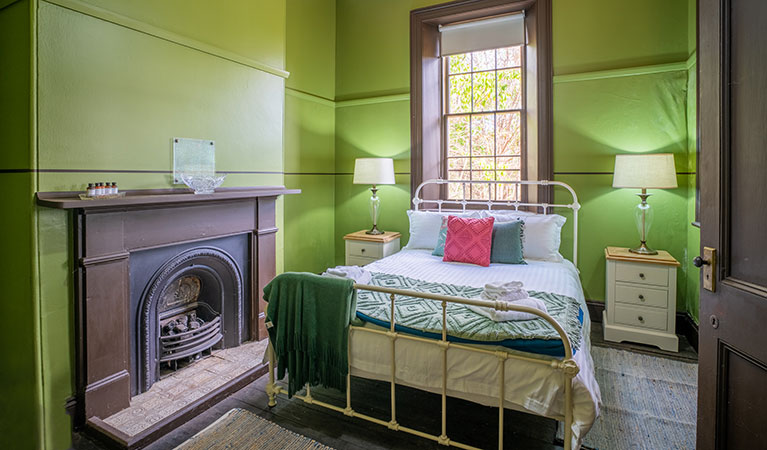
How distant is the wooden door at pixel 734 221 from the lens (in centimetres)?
114

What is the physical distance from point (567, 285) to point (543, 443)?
100 centimetres

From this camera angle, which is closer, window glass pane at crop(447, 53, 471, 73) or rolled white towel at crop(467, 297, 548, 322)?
rolled white towel at crop(467, 297, 548, 322)

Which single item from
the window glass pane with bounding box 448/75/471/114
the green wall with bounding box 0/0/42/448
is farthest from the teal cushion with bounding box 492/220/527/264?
the green wall with bounding box 0/0/42/448

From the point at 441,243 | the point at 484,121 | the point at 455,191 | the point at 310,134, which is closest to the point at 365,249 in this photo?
the point at 441,243

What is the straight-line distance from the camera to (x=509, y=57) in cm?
402

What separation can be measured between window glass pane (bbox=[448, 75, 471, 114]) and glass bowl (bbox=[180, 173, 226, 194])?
8.40ft

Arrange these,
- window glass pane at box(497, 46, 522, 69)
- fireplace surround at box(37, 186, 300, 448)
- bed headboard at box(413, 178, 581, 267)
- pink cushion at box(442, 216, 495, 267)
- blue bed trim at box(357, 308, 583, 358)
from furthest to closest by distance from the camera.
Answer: window glass pane at box(497, 46, 522, 69) → bed headboard at box(413, 178, 581, 267) → pink cushion at box(442, 216, 495, 267) → fireplace surround at box(37, 186, 300, 448) → blue bed trim at box(357, 308, 583, 358)

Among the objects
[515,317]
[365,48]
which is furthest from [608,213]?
[365,48]

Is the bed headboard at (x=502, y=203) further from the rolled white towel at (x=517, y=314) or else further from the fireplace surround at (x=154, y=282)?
the rolled white towel at (x=517, y=314)

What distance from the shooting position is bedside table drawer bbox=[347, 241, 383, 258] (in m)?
4.06

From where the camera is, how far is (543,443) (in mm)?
1999

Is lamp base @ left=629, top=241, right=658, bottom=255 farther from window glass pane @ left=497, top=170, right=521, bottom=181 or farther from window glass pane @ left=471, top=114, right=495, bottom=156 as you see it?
window glass pane @ left=471, top=114, right=495, bottom=156

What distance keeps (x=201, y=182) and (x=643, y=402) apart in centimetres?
302

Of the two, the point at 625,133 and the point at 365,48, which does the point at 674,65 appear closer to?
the point at 625,133
